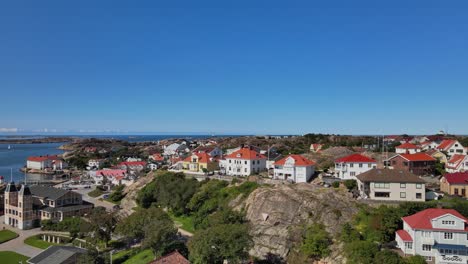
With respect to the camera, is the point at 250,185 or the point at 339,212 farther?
the point at 250,185

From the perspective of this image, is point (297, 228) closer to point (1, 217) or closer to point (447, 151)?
point (447, 151)

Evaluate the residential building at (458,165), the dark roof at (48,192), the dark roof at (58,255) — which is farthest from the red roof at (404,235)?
the dark roof at (48,192)

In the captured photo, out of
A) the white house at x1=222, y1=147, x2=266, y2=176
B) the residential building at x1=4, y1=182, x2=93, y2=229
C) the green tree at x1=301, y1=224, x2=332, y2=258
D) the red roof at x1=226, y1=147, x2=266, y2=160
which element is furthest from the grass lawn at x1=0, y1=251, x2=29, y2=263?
the red roof at x1=226, y1=147, x2=266, y2=160

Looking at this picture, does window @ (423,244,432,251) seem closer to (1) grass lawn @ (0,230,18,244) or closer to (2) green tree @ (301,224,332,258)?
(2) green tree @ (301,224,332,258)

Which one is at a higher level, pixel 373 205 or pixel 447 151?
pixel 447 151

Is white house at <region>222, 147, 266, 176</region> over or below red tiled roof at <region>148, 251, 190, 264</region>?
over

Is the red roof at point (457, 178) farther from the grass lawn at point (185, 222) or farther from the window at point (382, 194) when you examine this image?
the grass lawn at point (185, 222)

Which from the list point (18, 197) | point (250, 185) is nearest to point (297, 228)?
point (250, 185)
